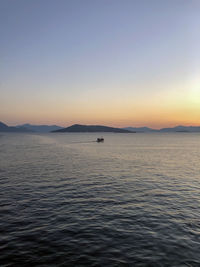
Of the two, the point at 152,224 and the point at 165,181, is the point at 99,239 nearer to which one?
the point at 152,224

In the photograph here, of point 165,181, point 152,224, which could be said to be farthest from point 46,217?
point 165,181

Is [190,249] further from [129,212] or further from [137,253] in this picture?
[129,212]

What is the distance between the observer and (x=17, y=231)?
17188mm

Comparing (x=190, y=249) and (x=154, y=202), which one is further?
(x=154, y=202)

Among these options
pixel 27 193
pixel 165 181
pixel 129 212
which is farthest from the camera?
pixel 165 181

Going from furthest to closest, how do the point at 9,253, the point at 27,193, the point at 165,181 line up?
the point at 165,181 → the point at 27,193 → the point at 9,253

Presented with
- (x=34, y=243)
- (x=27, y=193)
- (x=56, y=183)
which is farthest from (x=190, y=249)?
(x=56, y=183)

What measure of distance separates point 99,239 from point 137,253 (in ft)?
10.9

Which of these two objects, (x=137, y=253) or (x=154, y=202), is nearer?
(x=137, y=253)

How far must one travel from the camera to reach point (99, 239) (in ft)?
53.7

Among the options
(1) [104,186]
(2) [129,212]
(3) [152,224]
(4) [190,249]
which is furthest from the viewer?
(1) [104,186]

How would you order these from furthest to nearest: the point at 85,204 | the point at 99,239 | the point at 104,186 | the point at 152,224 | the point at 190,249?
1. the point at 104,186
2. the point at 85,204
3. the point at 152,224
4. the point at 99,239
5. the point at 190,249

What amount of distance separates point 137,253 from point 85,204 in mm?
10585

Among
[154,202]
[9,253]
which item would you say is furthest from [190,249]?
[9,253]
